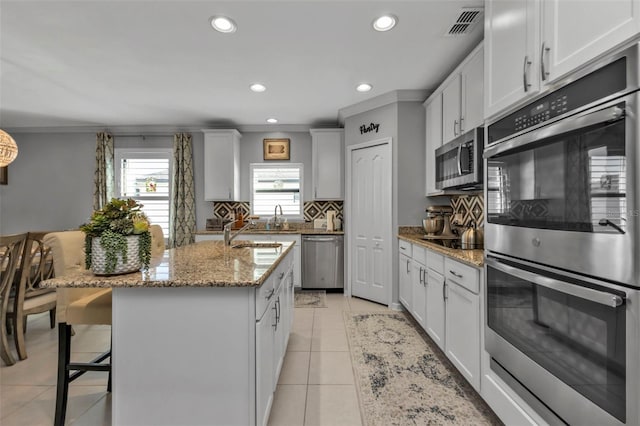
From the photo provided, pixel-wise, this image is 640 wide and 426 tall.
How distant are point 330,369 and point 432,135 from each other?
2586 mm

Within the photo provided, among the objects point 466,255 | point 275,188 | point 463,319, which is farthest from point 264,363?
point 275,188

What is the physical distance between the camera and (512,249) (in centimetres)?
137

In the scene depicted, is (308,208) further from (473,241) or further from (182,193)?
(473,241)

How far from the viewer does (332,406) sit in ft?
5.90

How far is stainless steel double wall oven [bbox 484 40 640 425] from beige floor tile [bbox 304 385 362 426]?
0.87 metres

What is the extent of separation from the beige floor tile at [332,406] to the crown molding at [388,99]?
3.05 metres

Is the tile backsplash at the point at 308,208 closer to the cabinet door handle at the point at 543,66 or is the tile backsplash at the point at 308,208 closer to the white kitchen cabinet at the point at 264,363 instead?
the white kitchen cabinet at the point at 264,363

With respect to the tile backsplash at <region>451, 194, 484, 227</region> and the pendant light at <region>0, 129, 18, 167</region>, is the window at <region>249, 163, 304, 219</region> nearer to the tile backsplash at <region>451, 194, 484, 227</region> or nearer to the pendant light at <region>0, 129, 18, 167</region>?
the tile backsplash at <region>451, 194, 484, 227</region>

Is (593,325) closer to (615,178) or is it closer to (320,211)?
(615,178)

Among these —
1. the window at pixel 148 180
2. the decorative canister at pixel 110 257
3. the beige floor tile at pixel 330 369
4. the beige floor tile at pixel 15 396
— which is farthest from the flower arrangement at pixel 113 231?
the window at pixel 148 180

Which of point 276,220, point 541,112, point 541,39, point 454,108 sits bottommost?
point 276,220

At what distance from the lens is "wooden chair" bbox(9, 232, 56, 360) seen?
94.0 inches

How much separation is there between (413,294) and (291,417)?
1684 mm

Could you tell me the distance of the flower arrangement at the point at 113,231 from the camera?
133 cm
